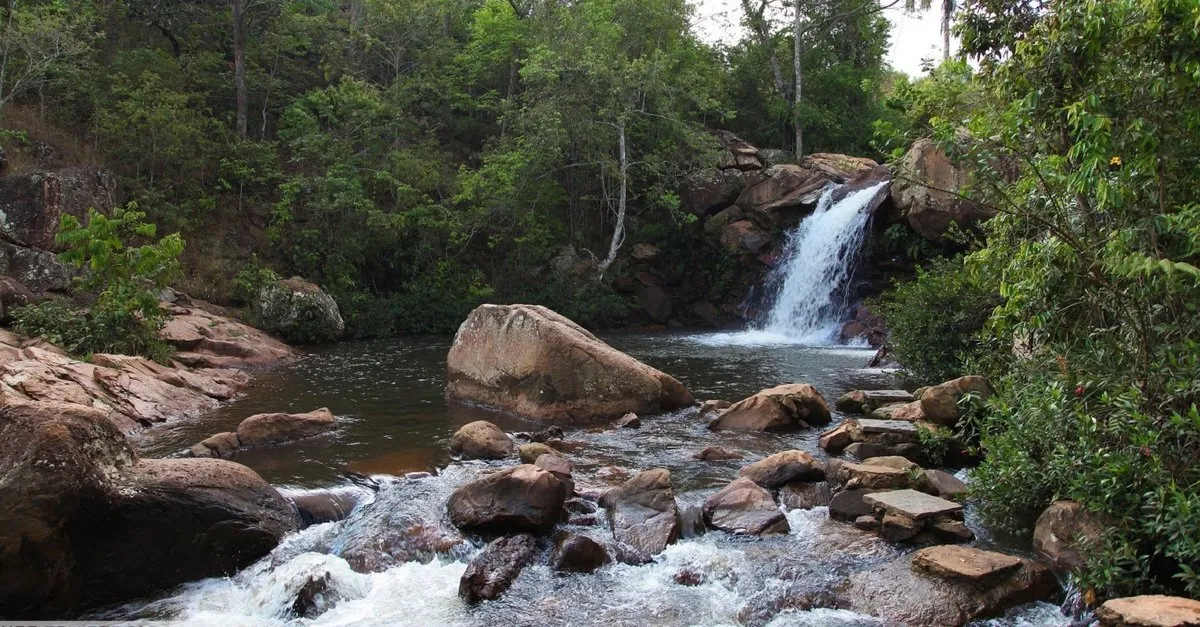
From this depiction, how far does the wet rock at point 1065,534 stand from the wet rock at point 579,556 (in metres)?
3.41

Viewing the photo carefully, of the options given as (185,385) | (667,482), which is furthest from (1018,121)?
(185,385)

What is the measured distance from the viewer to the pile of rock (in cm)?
938

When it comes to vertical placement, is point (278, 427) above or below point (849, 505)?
below

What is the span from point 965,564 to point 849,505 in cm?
161

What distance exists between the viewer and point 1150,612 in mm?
4754

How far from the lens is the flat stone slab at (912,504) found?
22.5ft

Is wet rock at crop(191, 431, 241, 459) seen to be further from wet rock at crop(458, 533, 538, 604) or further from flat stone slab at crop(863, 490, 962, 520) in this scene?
flat stone slab at crop(863, 490, 962, 520)

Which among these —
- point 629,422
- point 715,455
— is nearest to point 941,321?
point 715,455

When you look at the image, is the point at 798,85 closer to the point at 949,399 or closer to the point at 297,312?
the point at 297,312

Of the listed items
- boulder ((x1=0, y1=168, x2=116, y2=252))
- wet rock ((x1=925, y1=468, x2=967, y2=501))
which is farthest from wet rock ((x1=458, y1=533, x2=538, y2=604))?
boulder ((x1=0, y1=168, x2=116, y2=252))

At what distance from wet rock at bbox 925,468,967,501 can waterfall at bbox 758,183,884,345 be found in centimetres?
1227

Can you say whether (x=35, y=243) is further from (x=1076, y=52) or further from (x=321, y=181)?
(x=1076, y=52)

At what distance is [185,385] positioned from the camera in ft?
41.1

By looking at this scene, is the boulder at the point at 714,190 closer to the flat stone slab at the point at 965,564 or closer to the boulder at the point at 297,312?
the boulder at the point at 297,312
